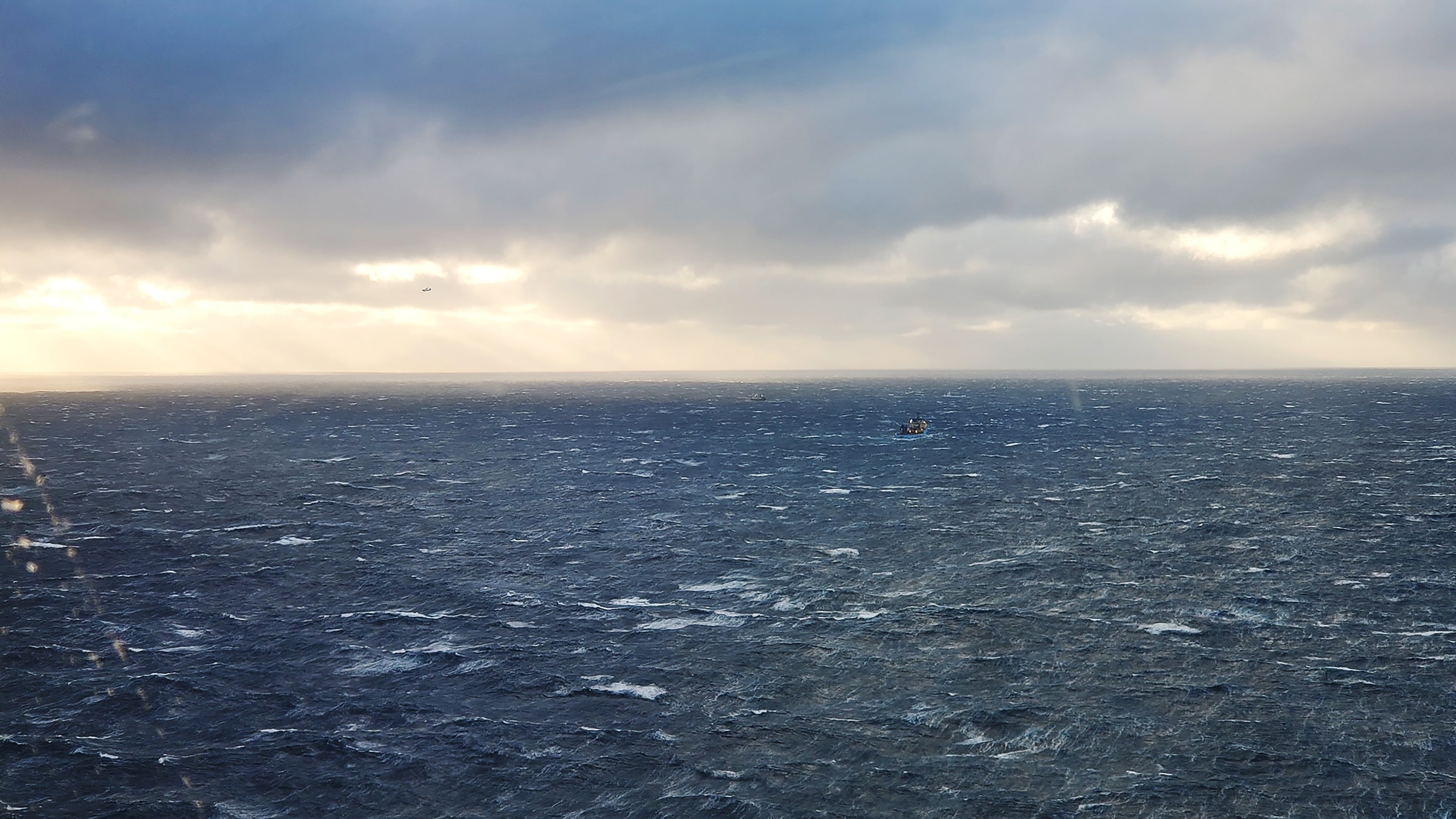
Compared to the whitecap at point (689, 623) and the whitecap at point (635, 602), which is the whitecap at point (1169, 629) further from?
the whitecap at point (635, 602)

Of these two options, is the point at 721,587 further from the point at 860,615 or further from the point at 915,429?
the point at 915,429

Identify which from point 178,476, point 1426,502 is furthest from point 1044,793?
point 178,476

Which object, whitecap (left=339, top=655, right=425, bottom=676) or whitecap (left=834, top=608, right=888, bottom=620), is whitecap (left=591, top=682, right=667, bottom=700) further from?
whitecap (left=834, top=608, right=888, bottom=620)

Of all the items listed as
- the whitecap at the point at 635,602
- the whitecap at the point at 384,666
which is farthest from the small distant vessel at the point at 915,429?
the whitecap at the point at 384,666

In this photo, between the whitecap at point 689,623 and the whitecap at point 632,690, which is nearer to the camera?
the whitecap at point 632,690

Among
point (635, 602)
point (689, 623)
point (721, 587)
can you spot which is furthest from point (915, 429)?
point (689, 623)

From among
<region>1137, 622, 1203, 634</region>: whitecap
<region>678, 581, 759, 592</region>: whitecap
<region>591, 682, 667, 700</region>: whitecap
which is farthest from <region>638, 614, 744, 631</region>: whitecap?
<region>1137, 622, 1203, 634</region>: whitecap
